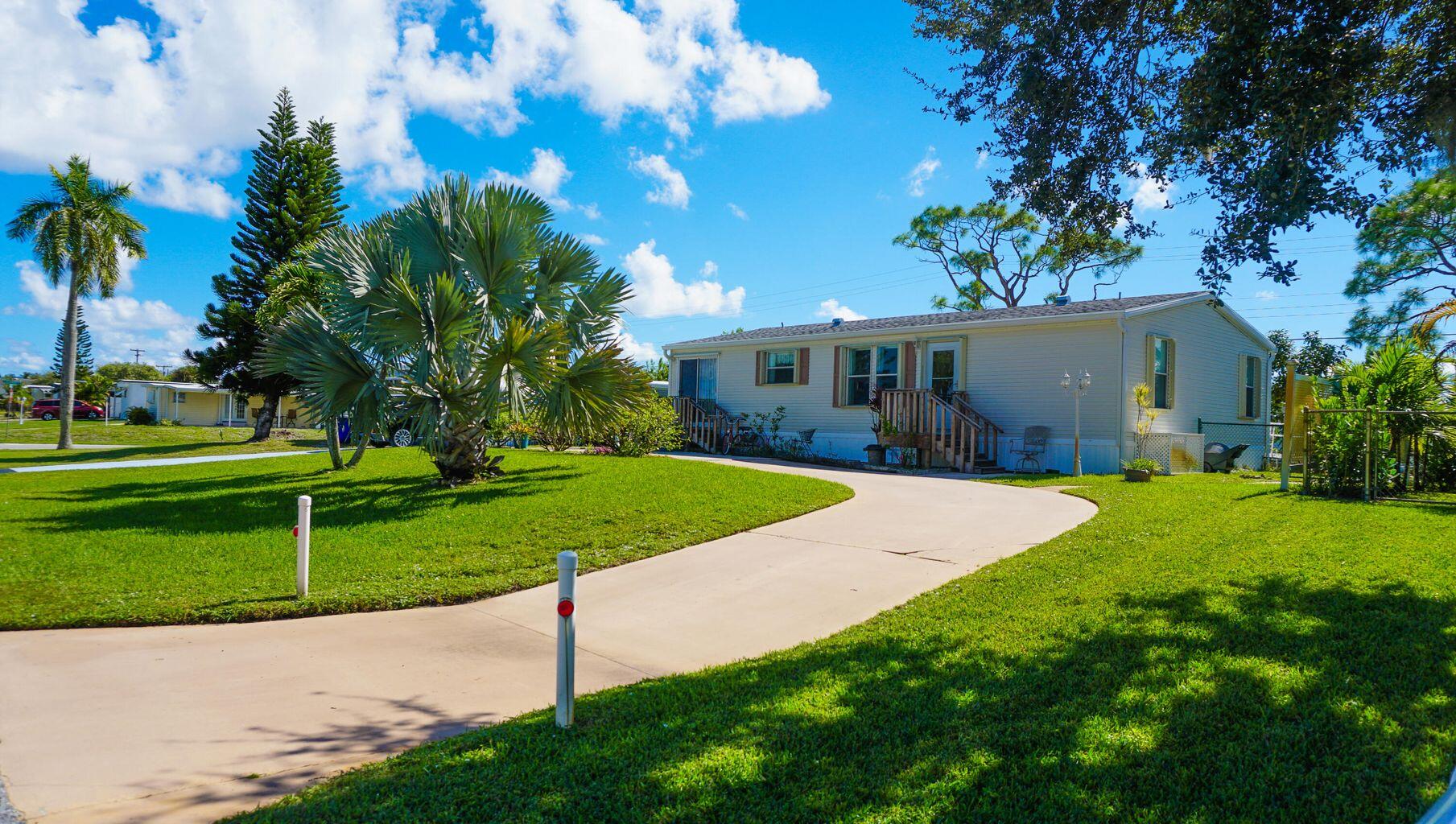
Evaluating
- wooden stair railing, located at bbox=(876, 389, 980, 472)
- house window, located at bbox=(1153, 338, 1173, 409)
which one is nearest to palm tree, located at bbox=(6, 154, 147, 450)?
wooden stair railing, located at bbox=(876, 389, 980, 472)

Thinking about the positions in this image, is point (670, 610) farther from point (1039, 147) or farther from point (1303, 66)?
point (1303, 66)

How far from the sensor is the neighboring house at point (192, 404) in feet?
152

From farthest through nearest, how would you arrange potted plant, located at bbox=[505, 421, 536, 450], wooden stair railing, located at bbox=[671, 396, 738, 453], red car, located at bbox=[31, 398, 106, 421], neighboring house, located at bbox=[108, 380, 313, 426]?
neighboring house, located at bbox=[108, 380, 313, 426]
red car, located at bbox=[31, 398, 106, 421]
wooden stair railing, located at bbox=[671, 396, 738, 453]
potted plant, located at bbox=[505, 421, 536, 450]

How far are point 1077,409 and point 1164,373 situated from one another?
466cm

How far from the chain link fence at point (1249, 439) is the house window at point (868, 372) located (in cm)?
721

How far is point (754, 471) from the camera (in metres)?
14.0

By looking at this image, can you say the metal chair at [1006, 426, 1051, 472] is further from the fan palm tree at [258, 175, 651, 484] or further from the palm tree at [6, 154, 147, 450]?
the palm tree at [6, 154, 147, 450]

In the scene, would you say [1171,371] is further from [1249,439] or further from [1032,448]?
[1249,439]

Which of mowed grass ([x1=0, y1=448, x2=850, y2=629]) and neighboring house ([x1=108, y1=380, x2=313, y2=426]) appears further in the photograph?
neighboring house ([x1=108, y1=380, x2=313, y2=426])

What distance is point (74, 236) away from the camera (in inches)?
926

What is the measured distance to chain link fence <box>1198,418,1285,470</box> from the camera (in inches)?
765

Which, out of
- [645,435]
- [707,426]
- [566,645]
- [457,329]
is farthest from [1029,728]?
[707,426]

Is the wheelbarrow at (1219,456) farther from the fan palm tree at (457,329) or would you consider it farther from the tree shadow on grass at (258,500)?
the tree shadow on grass at (258,500)

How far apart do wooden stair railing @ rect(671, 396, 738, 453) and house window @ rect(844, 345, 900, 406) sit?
11.8ft
